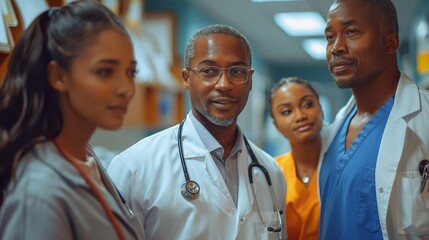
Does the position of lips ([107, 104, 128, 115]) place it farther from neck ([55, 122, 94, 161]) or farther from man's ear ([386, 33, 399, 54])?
man's ear ([386, 33, 399, 54])

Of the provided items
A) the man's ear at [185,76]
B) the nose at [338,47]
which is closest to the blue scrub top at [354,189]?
the nose at [338,47]

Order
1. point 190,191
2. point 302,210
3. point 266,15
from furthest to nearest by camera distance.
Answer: point 266,15 → point 302,210 → point 190,191

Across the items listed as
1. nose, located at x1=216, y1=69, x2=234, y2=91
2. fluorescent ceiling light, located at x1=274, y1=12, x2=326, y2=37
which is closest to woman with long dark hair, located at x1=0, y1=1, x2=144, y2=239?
nose, located at x1=216, y1=69, x2=234, y2=91

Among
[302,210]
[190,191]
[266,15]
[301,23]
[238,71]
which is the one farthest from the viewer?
[301,23]

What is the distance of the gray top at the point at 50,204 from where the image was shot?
902 millimetres

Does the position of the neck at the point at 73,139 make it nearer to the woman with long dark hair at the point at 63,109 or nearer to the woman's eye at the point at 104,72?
the woman with long dark hair at the point at 63,109

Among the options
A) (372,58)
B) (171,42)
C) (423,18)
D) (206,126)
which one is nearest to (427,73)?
(423,18)

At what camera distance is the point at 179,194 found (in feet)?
4.59

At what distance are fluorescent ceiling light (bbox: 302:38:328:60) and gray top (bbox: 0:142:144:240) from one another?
6007 mm

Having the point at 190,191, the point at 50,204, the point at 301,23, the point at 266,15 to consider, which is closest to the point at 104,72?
the point at 50,204

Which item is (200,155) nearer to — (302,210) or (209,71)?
(209,71)

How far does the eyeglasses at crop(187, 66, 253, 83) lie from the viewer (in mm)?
1474

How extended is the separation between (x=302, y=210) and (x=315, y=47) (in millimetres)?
5881

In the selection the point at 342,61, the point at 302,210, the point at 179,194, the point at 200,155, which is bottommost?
the point at 302,210
